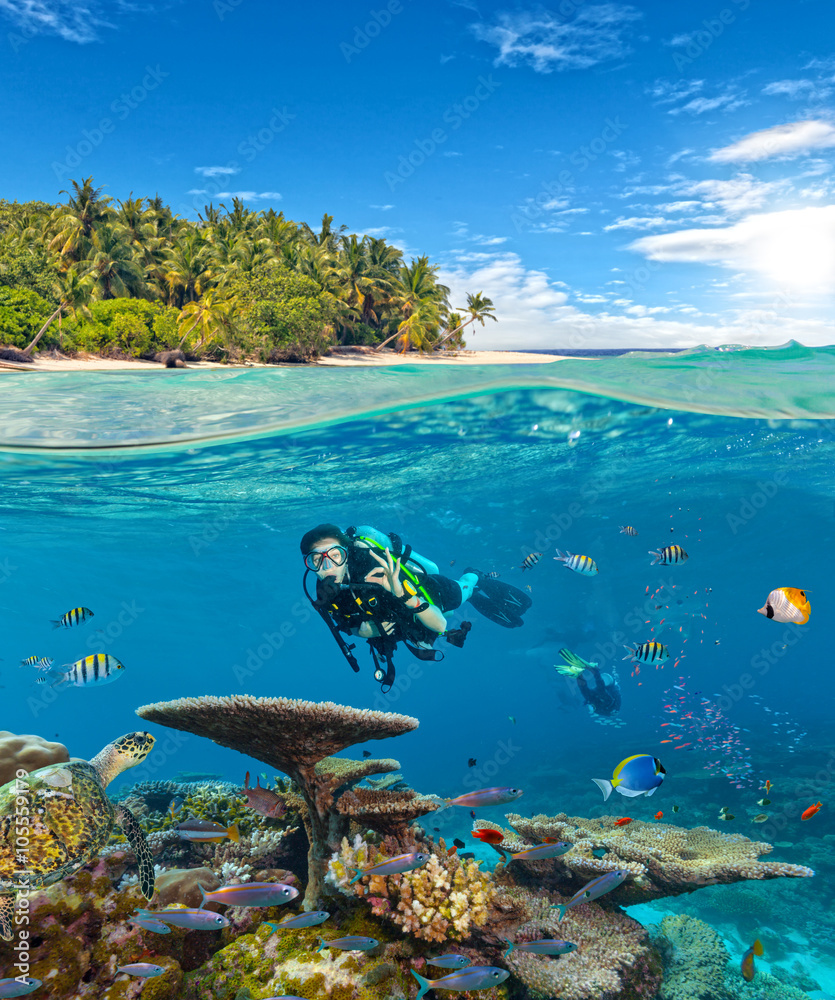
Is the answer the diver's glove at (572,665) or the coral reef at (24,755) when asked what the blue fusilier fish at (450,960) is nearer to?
the coral reef at (24,755)

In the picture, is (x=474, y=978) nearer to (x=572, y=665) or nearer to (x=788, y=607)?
(x=788, y=607)

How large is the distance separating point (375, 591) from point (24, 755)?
3368mm

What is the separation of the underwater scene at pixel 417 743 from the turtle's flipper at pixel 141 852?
0.02 meters

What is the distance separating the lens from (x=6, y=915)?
4180 millimetres

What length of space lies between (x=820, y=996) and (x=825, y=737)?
683 inches

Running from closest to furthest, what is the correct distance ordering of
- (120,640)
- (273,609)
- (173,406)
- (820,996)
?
(820,996) → (173,406) → (273,609) → (120,640)

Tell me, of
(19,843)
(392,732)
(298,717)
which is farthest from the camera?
(392,732)

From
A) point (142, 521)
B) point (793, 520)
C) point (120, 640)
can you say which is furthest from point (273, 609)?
point (793, 520)

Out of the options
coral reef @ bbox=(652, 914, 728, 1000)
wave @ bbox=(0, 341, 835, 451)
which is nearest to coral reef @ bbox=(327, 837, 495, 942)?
coral reef @ bbox=(652, 914, 728, 1000)

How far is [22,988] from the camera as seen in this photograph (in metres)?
3.96

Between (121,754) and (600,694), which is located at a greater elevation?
(121,754)

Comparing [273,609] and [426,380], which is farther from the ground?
[426,380]

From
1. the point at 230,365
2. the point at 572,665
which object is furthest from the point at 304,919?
the point at 230,365

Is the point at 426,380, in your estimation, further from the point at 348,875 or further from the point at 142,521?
the point at 142,521
